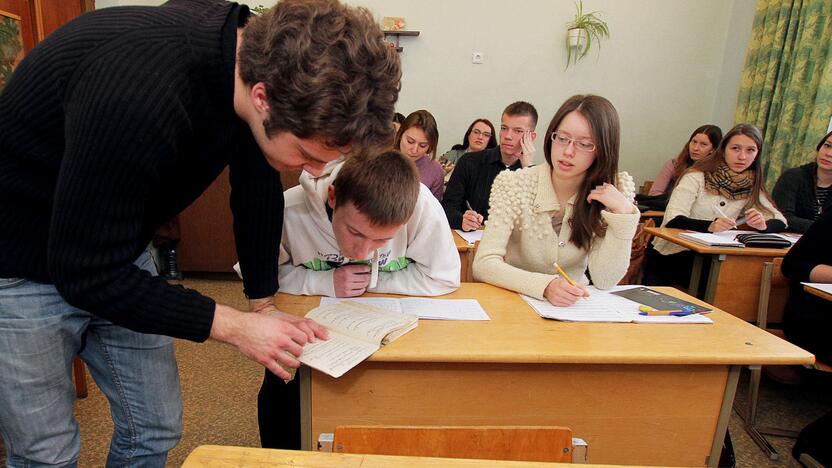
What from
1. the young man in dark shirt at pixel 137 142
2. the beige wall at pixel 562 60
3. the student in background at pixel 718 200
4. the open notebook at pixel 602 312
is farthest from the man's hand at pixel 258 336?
the beige wall at pixel 562 60

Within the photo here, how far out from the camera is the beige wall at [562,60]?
4.47 meters

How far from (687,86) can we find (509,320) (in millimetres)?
4478

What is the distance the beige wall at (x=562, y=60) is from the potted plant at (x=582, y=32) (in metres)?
0.06

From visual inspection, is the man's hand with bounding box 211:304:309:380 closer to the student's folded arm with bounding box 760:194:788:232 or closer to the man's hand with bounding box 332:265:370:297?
the man's hand with bounding box 332:265:370:297

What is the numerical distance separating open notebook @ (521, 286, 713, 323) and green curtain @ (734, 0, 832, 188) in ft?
10.4

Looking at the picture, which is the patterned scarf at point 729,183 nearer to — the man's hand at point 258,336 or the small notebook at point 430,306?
the small notebook at point 430,306

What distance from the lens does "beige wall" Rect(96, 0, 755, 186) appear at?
447 cm

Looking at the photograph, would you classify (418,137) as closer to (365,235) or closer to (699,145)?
(365,235)

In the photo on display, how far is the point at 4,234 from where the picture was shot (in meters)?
0.77

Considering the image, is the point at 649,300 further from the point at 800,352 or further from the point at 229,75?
the point at 229,75

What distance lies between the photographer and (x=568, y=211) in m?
1.60

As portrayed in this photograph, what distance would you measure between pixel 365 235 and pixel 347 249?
86mm

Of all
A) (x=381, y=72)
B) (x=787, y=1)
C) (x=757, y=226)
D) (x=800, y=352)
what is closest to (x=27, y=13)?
(x=381, y=72)

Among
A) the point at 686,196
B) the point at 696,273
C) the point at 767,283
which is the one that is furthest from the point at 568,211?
the point at 686,196
